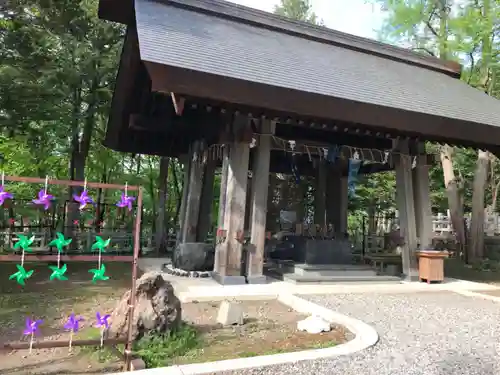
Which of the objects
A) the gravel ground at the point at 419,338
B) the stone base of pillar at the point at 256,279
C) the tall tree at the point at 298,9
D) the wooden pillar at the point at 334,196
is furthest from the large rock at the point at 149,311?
the tall tree at the point at 298,9

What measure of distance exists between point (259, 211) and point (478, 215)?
389 inches

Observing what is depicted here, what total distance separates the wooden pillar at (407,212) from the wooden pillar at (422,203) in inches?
7.4

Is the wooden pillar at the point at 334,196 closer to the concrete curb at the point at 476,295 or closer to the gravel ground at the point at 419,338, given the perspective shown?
the concrete curb at the point at 476,295

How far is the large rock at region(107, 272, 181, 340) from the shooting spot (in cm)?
371

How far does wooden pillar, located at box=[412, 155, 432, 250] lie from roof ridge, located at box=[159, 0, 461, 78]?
3.96 metres

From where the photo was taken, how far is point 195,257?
8.29 m

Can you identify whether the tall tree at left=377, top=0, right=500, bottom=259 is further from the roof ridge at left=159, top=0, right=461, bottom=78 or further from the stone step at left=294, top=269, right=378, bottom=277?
the stone step at left=294, top=269, right=378, bottom=277

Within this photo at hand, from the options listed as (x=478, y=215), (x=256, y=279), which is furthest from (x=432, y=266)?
(x=478, y=215)

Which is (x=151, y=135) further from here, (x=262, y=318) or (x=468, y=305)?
(x=468, y=305)

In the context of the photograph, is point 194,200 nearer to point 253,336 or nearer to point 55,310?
point 55,310

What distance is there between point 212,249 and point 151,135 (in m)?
4.06

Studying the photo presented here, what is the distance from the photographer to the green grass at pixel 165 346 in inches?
132

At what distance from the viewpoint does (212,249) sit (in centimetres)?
855

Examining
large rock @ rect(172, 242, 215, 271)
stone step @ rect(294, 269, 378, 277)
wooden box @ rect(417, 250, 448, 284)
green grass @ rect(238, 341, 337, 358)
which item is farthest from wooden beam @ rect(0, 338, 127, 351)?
wooden box @ rect(417, 250, 448, 284)
